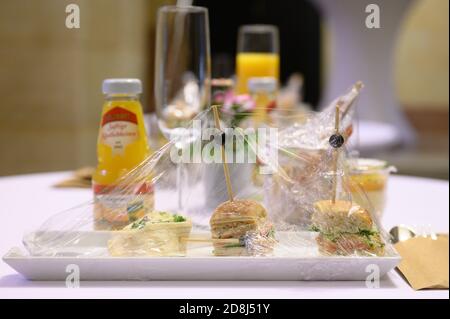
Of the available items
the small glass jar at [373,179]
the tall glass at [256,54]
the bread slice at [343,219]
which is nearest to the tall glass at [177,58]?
the small glass jar at [373,179]

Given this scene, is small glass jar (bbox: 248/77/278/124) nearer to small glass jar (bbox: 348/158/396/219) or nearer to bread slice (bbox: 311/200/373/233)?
small glass jar (bbox: 348/158/396/219)

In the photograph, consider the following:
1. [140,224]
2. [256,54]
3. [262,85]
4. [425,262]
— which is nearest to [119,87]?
[140,224]

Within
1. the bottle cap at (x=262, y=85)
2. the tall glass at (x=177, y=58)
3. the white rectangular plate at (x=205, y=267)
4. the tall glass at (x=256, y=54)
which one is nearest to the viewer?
the white rectangular plate at (x=205, y=267)

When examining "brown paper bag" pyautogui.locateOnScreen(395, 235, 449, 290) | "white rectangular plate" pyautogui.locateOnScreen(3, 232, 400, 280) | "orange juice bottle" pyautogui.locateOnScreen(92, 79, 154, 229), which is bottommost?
"brown paper bag" pyautogui.locateOnScreen(395, 235, 449, 290)

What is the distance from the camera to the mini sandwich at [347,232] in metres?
0.83

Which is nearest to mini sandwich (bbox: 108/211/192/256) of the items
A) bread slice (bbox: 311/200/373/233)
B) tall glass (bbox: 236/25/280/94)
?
bread slice (bbox: 311/200/373/233)

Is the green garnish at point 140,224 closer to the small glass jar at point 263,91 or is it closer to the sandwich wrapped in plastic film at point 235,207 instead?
the sandwich wrapped in plastic film at point 235,207

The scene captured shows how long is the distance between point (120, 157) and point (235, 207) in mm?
218

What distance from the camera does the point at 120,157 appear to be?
1006mm

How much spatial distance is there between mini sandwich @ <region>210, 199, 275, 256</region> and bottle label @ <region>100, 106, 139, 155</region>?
187mm

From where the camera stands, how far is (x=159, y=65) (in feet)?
4.02

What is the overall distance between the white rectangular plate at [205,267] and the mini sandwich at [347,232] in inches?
0.9

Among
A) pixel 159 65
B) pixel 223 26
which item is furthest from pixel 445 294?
pixel 223 26

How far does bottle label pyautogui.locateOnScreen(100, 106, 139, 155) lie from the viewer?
0.98 metres
